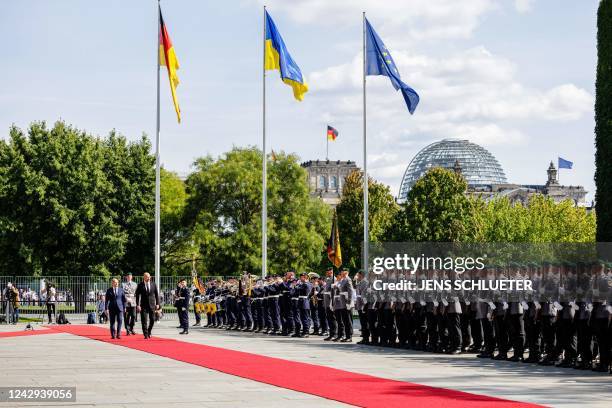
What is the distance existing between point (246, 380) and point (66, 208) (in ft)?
144

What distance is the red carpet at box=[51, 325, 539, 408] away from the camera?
14391 millimetres

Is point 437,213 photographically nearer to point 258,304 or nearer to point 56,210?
point 56,210

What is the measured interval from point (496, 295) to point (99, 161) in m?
42.0

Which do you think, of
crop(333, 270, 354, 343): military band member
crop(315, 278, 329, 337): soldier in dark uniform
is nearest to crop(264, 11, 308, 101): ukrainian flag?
crop(315, 278, 329, 337): soldier in dark uniform

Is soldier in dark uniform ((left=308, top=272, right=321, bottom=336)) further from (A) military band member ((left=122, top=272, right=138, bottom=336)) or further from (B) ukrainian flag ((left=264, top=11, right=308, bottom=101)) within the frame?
(B) ukrainian flag ((left=264, top=11, right=308, bottom=101))

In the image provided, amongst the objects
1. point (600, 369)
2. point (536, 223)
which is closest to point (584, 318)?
point (600, 369)

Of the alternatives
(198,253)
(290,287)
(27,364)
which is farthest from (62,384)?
(198,253)

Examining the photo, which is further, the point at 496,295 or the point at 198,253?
the point at 198,253

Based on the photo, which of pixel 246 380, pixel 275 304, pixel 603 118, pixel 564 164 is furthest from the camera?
pixel 564 164

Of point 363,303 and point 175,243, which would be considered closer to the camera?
point 363,303

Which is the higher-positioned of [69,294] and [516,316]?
[516,316]

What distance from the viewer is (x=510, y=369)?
20.4 metres

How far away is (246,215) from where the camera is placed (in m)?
67.9

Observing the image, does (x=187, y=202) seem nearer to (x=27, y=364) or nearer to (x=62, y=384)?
(x=27, y=364)
